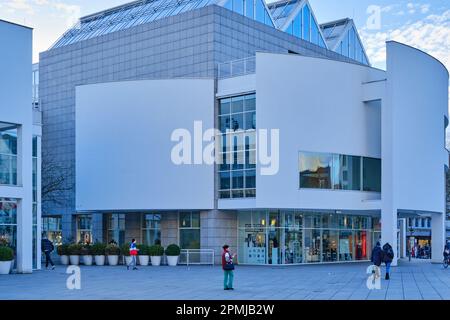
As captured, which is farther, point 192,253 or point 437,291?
point 192,253

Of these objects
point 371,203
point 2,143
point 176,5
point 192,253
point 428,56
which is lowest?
point 192,253

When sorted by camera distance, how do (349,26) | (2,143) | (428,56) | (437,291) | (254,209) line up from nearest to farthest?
(437,291)
(2,143)
(254,209)
(428,56)
(349,26)

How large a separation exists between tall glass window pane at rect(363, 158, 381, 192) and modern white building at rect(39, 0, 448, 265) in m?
0.10

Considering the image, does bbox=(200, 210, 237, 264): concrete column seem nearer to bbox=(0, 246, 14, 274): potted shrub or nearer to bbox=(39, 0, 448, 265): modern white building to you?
bbox=(39, 0, 448, 265): modern white building

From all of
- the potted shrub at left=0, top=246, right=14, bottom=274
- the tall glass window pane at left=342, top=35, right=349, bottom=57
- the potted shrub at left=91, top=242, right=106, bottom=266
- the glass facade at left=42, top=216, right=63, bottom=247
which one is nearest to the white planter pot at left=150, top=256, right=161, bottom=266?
the potted shrub at left=91, top=242, right=106, bottom=266

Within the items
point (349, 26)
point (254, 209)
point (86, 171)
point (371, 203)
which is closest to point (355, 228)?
point (371, 203)

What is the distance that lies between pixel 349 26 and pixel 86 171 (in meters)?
30.3

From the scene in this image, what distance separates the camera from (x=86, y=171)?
47.3 m

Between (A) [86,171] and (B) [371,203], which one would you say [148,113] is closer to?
(A) [86,171]

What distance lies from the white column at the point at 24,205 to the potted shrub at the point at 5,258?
0.95m

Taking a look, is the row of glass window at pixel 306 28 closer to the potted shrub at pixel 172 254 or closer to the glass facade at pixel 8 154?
the potted shrub at pixel 172 254

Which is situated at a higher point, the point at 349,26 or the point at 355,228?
the point at 349,26

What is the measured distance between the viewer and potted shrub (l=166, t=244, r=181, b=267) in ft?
143

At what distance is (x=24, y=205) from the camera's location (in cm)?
3488
